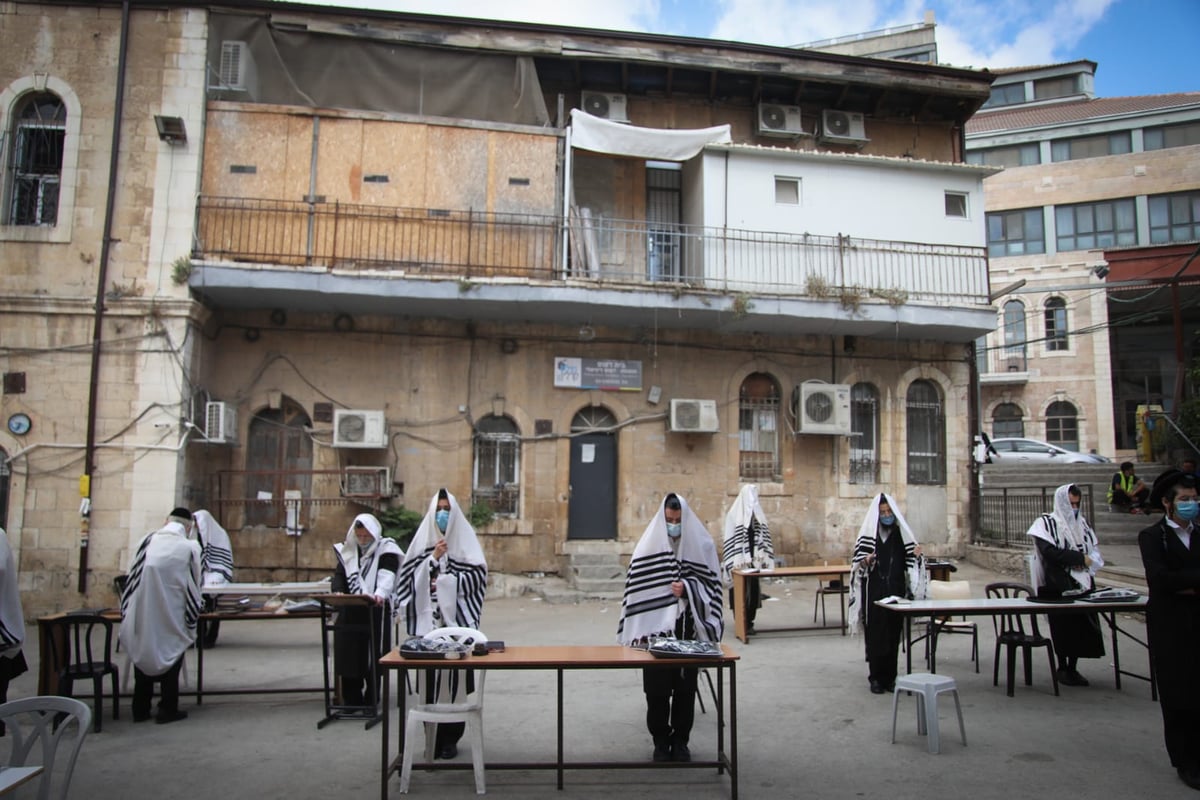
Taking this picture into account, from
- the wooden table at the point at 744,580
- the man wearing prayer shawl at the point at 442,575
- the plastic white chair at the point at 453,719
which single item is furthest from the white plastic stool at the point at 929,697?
the wooden table at the point at 744,580

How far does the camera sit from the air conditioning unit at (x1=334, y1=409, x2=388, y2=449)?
13.5 meters

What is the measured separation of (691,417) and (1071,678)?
7685 mm

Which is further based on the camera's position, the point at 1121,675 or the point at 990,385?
the point at 990,385

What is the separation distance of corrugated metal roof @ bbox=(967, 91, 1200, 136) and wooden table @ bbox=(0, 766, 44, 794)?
119ft

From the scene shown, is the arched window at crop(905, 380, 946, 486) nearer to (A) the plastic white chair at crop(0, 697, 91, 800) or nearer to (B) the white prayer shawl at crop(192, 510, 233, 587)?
(B) the white prayer shawl at crop(192, 510, 233, 587)

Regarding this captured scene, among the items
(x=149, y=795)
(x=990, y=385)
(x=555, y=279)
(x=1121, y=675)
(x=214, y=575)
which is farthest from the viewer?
(x=990, y=385)

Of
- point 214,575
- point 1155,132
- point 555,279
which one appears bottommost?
point 214,575

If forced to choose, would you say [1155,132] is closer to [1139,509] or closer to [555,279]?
[1139,509]

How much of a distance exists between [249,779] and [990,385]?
1286 inches

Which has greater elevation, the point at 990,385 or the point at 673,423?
the point at 990,385

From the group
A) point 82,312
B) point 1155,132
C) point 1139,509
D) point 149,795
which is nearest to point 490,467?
point 82,312

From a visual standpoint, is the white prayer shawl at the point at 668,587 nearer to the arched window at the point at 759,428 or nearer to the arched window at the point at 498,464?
the arched window at the point at 498,464

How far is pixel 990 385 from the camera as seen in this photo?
107 ft

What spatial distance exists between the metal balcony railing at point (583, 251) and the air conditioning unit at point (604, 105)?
2030 millimetres
